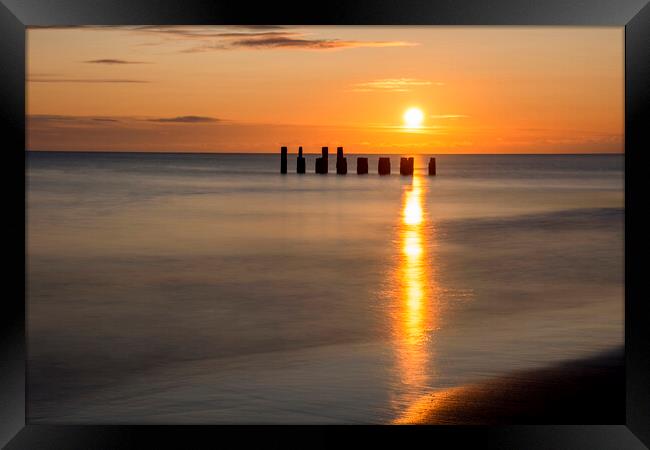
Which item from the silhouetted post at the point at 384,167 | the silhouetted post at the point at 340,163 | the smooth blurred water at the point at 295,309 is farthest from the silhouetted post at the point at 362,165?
the smooth blurred water at the point at 295,309

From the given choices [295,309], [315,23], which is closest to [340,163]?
[295,309]

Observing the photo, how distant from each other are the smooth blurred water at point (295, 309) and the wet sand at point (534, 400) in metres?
0.15

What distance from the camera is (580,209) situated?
17.9 m

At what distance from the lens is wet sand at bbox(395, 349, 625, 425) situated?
369 cm

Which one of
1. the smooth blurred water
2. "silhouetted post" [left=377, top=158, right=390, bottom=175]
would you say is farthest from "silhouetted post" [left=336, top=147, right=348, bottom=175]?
the smooth blurred water

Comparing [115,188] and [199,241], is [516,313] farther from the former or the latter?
[115,188]

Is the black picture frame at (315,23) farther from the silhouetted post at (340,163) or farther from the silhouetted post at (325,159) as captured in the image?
the silhouetted post at (340,163)

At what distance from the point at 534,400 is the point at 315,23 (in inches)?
83.8

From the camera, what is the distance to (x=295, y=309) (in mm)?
6652

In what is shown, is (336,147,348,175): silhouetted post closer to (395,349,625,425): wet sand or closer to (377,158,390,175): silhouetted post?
Answer: (377,158,390,175): silhouetted post

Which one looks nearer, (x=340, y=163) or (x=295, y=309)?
(x=295, y=309)

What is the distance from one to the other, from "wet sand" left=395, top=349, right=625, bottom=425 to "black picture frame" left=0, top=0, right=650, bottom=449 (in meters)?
1.18

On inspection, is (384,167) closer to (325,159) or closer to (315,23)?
(325,159)

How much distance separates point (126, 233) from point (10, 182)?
1022 centimetres
